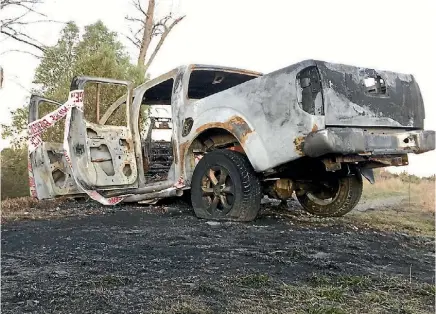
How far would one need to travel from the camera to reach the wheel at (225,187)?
15.6ft

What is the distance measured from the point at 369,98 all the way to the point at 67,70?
8.88 m

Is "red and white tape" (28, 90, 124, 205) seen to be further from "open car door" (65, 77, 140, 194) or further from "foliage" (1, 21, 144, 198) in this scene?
"foliage" (1, 21, 144, 198)

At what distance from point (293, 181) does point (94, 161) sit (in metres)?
2.58

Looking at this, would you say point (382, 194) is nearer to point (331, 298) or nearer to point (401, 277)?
point (401, 277)

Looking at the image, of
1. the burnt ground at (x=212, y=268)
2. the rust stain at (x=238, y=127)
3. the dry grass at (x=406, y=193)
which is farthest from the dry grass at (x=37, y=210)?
the dry grass at (x=406, y=193)

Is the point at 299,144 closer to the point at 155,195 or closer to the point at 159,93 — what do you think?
the point at 155,195

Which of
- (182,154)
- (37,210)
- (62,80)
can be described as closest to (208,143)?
(182,154)

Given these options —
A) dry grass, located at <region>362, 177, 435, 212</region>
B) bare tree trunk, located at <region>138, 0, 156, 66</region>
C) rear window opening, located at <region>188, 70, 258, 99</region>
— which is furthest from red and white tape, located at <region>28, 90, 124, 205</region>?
bare tree trunk, located at <region>138, 0, 156, 66</region>

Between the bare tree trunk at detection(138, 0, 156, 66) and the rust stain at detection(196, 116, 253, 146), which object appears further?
the bare tree trunk at detection(138, 0, 156, 66)

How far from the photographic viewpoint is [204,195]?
5.17 m

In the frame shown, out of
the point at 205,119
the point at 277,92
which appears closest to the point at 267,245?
the point at 277,92

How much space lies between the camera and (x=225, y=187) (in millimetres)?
Answer: 4988

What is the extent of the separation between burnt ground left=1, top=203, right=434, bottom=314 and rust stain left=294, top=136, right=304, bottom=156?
737 mm

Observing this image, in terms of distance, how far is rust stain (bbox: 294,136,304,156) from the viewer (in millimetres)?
4272
